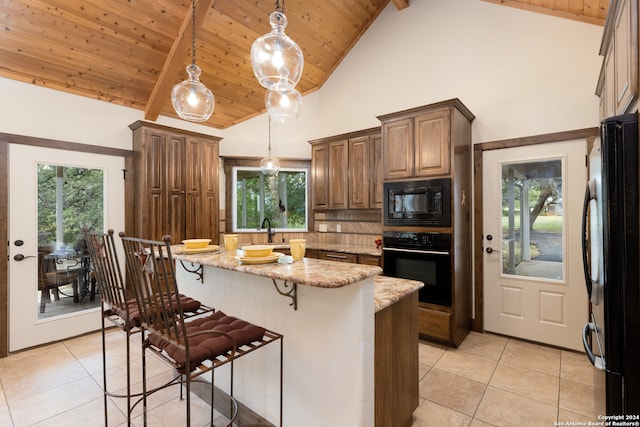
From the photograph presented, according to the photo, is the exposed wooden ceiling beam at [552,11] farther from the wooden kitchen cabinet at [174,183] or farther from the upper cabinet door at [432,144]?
the wooden kitchen cabinet at [174,183]

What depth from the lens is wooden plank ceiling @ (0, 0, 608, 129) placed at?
284 centimetres

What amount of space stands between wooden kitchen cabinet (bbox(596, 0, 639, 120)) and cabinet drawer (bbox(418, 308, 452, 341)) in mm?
2200

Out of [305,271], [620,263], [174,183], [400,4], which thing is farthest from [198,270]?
[400,4]

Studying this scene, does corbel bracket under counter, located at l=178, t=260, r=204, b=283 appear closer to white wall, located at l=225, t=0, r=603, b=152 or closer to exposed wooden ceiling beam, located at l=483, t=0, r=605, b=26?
white wall, located at l=225, t=0, r=603, b=152

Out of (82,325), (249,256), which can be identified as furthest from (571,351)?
(82,325)

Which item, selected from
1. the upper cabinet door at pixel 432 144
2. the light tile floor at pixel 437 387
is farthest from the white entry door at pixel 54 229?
the upper cabinet door at pixel 432 144

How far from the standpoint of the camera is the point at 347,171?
4.30 metres

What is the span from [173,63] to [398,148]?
280 cm

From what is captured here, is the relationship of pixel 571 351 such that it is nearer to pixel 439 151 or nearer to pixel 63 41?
pixel 439 151

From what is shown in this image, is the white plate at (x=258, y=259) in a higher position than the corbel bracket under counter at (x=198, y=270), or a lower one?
higher

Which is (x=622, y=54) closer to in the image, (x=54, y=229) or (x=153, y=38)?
(x=153, y=38)

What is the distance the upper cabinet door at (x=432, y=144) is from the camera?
3.11m

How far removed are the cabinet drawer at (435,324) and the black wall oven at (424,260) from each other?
4.4 inches

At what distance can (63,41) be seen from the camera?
2.99 m
